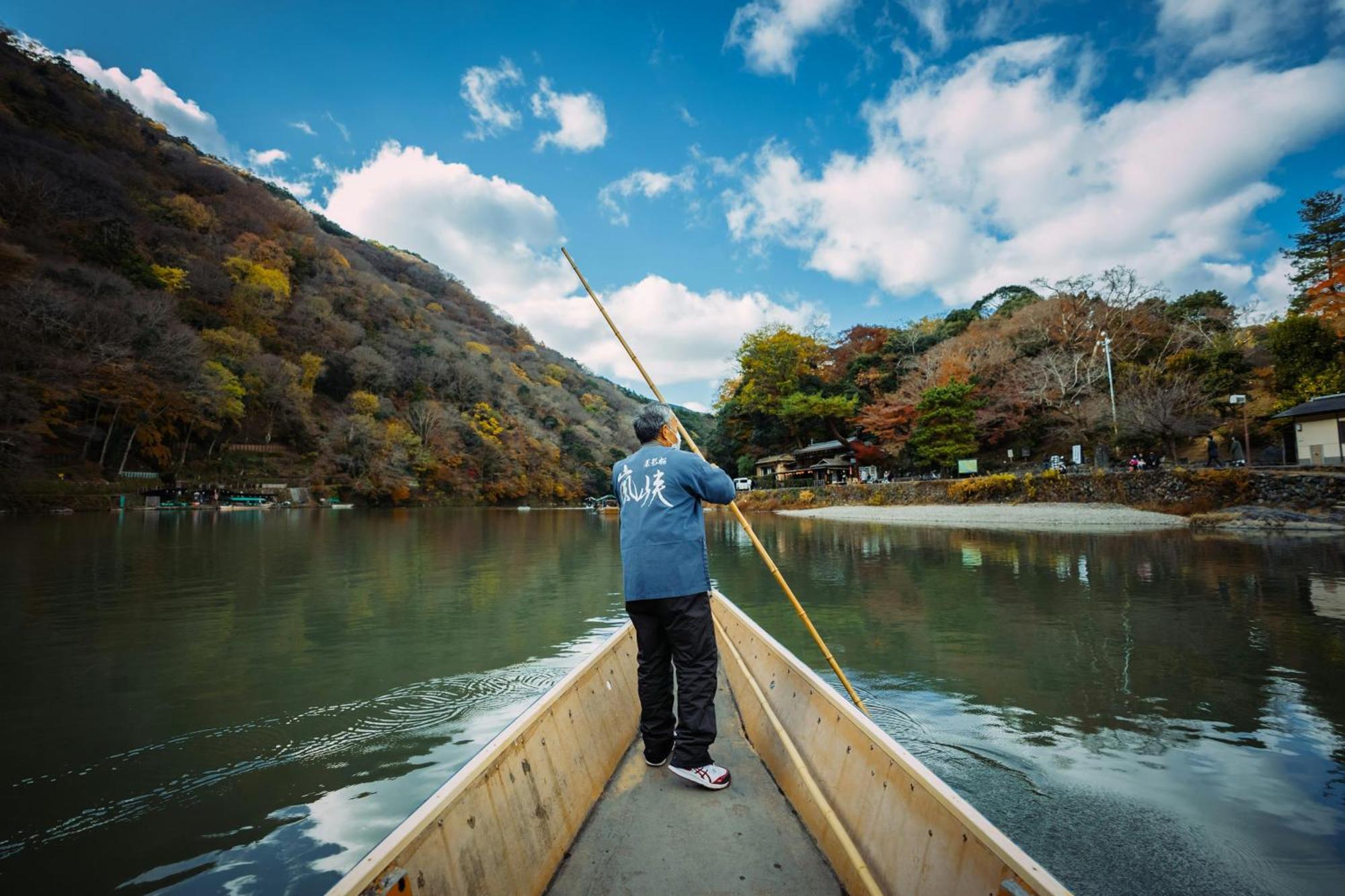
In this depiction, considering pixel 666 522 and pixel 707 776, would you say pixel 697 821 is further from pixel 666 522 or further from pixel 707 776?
pixel 666 522

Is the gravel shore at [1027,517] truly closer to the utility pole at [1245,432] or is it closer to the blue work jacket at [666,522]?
the utility pole at [1245,432]

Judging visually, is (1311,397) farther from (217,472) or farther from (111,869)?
(217,472)

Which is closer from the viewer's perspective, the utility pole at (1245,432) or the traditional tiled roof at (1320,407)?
the traditional tiled roof at (1320,407)

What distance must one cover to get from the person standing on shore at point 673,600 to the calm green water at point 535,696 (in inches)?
69.3

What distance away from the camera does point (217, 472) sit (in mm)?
40750

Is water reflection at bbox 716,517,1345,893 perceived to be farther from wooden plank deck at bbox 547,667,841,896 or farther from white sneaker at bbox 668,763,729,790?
white sneaker at bbox 668,763,729,790

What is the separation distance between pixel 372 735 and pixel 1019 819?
4505 mm

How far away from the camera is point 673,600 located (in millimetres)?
2777

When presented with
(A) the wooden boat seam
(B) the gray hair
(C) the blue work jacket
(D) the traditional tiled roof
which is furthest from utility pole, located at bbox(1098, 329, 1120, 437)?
(C) the blue work jacket

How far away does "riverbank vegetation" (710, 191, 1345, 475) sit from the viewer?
1058 inches

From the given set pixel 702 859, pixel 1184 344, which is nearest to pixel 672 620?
pixel 702 859

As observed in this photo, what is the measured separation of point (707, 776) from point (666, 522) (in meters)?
1.21

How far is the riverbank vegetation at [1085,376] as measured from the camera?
2688 centimetres

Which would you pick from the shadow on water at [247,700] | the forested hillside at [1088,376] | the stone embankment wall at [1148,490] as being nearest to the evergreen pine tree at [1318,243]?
the forested hillside at [1088,376]
